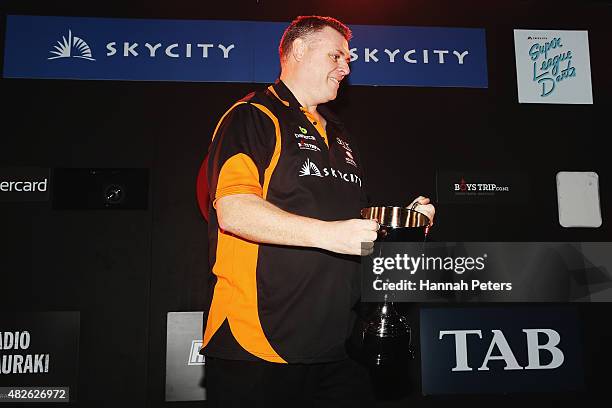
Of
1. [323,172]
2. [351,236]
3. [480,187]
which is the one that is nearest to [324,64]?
[323,172]

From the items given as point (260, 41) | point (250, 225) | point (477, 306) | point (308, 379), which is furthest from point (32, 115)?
point (477, 306)

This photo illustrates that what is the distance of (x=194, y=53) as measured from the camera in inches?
97.9

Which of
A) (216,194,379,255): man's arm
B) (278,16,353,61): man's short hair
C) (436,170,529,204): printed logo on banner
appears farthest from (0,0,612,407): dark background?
(216,194,379,255): man's arm

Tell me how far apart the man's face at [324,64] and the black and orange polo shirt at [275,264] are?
0.72ft

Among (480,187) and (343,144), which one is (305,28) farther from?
(480,187)

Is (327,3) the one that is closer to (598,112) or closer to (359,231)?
(598,112)

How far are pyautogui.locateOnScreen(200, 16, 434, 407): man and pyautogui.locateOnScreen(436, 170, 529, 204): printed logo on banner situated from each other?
3.72 feet

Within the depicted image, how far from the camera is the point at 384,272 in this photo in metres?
2.48

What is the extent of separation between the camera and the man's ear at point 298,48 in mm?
1643

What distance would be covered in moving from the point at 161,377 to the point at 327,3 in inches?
74.6

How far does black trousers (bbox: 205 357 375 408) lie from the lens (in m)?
1.24

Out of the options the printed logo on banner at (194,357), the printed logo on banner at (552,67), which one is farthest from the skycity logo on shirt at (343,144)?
the printed logo on banner at (552,67)

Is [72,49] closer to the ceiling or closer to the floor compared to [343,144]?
closer to the ceiling

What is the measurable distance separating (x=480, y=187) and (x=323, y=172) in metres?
1.34
